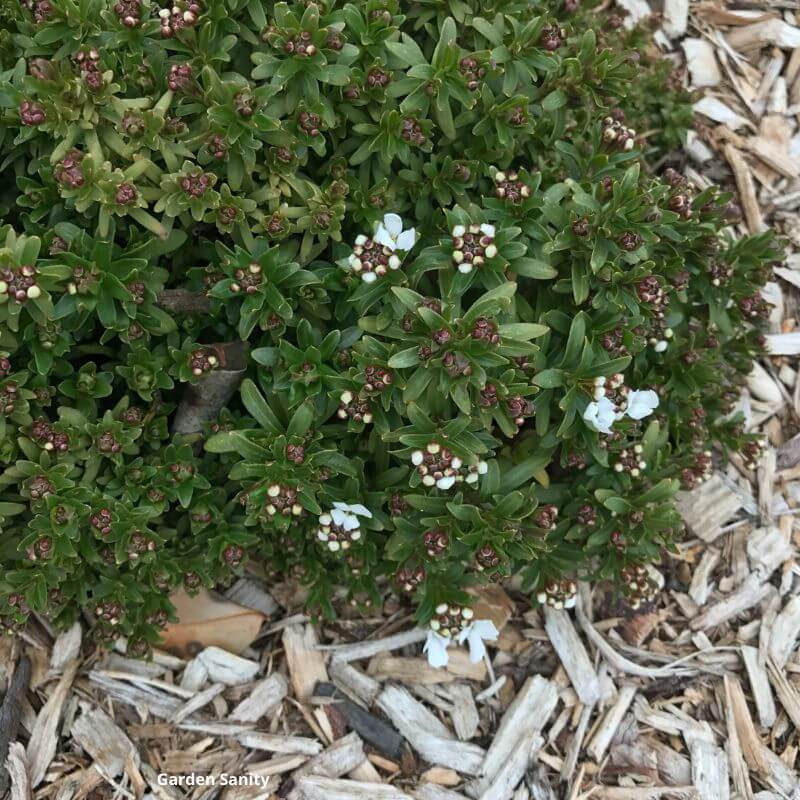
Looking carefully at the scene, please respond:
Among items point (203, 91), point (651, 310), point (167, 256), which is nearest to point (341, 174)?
point (203, 91)

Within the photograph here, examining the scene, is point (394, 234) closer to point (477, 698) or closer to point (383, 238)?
point (383, 238)

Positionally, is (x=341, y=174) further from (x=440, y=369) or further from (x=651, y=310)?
(x=651, y=310)

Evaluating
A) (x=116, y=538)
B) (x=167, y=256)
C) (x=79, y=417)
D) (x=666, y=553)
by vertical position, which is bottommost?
(x=666, y=553)

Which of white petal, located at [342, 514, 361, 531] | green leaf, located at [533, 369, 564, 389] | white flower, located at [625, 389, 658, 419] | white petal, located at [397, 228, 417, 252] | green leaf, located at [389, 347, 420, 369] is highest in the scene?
white petal, located at [397, 228, 417, 252]

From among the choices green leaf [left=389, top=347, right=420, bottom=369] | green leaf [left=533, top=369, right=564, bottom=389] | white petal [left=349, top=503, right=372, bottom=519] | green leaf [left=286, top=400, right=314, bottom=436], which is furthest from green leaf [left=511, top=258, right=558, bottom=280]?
white petal [left=349, top=503, right=372, bottom=519]

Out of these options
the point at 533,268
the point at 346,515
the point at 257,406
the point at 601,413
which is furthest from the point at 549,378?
the point at 257,406

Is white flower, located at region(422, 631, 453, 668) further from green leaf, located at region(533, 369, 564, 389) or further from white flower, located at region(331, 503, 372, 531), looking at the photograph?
green leaf, located at region(533, 369, 564, 389)

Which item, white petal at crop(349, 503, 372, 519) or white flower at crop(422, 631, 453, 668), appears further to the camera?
white flower at crop(422, 631, 453, 668)
